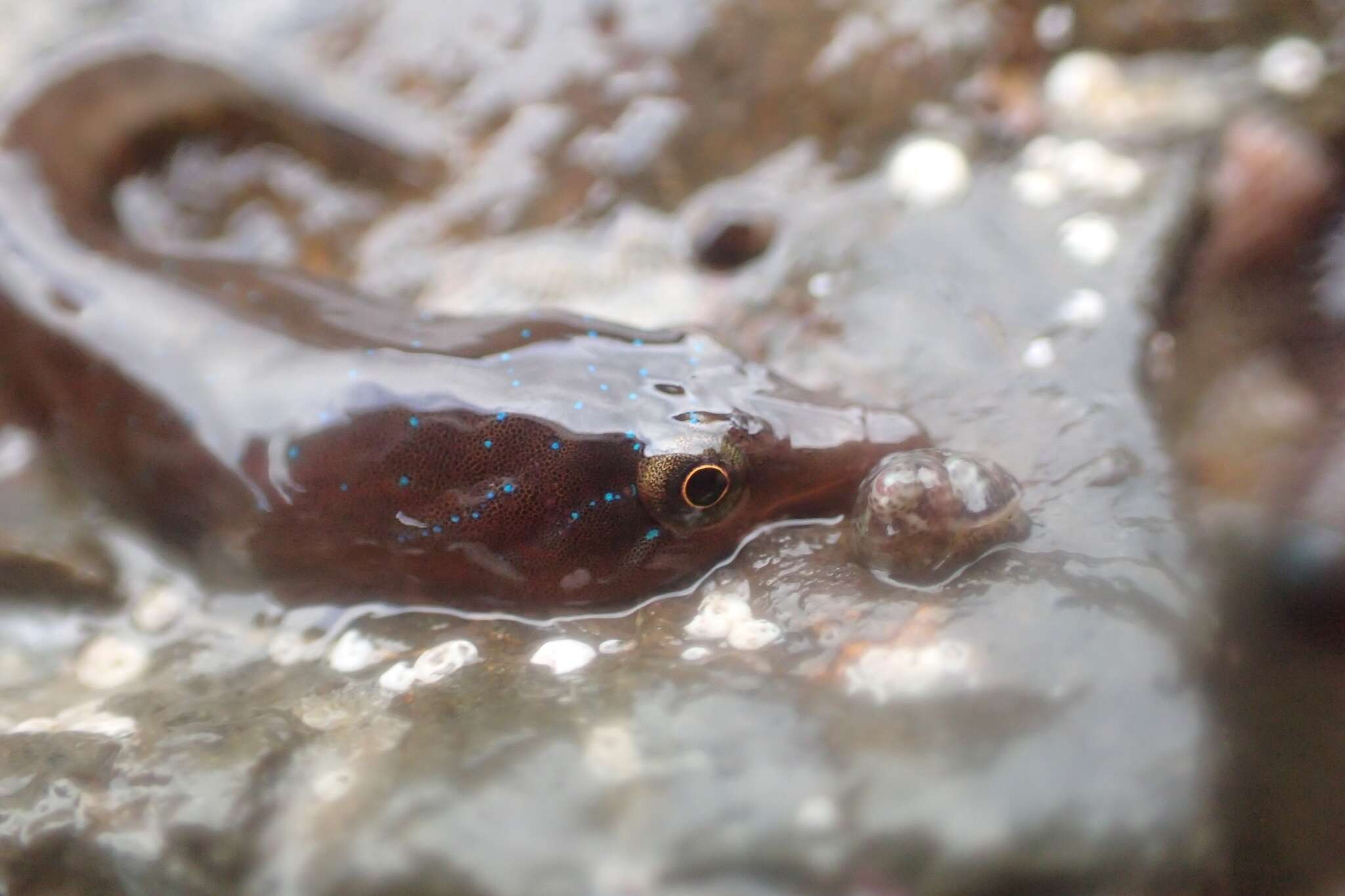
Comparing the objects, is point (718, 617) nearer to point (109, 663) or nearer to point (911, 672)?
point (911, 672)

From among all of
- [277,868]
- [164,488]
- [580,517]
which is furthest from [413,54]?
[277,868]

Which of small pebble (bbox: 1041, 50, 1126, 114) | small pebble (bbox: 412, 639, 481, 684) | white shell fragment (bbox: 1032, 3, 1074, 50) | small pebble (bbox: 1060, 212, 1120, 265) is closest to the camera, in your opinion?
small pebble (bbox: 412, 639, 481, 684)

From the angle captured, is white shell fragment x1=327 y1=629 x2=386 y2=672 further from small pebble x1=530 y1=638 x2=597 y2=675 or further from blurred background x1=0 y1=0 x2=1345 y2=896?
small pebble x1=530 y1=638 x2=597 y2=675

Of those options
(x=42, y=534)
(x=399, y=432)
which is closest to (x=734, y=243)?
(x=399, y=432)

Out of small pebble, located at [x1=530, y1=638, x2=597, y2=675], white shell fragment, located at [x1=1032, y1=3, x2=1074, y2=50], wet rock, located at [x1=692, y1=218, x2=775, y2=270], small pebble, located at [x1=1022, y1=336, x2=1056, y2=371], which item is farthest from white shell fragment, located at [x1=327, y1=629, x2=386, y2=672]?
white shell fragment, located at [x1=1032, y1=3, x2=1074, y2=50]

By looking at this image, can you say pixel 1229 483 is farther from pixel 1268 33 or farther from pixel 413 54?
pixel 413 54

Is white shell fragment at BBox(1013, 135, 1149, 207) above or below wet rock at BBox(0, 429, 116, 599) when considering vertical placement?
above
